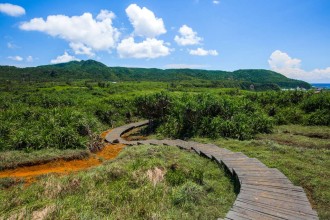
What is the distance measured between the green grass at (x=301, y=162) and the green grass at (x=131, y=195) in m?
1.84

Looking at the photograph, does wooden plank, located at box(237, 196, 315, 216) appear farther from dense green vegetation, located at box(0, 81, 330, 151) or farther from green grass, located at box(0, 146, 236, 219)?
dense green vegetation, located at box(0, 81, 330, 151)

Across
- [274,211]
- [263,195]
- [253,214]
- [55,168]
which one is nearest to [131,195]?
[253,214]

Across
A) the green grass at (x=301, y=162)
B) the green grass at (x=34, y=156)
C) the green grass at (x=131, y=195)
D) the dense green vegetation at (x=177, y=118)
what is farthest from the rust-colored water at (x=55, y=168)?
the green grass at (x=301, y=162)

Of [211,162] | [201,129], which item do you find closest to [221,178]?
[211,162]

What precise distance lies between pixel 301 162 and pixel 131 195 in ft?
18.8

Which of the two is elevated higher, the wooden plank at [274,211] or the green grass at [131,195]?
the wooden plank at [274,211]

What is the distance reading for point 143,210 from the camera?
554 centimetres

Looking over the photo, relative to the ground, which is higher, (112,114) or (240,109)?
(240,109)

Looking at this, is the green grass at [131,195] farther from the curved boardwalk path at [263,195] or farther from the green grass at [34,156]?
the green grass at [34,156]

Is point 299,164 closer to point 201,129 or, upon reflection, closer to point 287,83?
point 201,129

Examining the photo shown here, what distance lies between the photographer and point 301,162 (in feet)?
27.0

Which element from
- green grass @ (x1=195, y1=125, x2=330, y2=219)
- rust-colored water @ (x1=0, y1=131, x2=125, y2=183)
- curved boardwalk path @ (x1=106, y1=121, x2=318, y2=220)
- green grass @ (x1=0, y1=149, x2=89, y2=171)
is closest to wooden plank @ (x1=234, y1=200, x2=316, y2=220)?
curved boardwalk path @ (x1=106, y1=121, x2=318, y2=220)

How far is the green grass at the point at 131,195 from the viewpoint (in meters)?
5.47

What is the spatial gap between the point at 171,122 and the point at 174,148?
479cm
